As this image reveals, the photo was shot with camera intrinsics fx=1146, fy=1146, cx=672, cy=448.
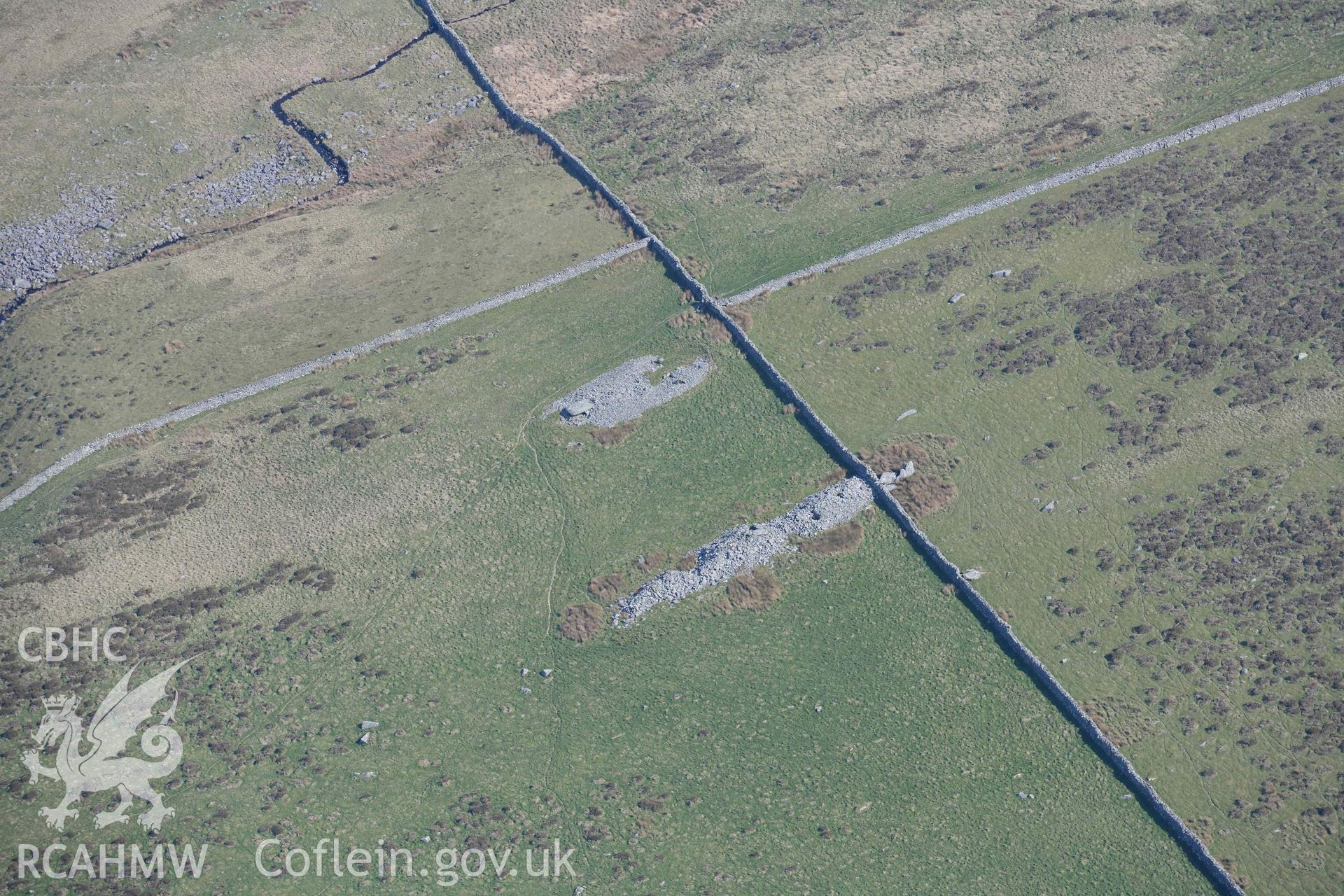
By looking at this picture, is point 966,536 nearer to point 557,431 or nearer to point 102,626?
point 557,431

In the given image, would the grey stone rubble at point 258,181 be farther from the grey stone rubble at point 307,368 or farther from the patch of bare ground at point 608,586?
the patch of bare ground at point 608,586

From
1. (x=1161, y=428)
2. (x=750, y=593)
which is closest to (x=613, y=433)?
(x=750, y=593)

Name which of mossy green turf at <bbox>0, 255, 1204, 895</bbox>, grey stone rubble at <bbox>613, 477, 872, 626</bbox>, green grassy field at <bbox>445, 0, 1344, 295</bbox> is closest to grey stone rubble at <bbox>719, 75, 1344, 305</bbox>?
green grassy field at <bbox>445, 0, 1344, 295</bbox>

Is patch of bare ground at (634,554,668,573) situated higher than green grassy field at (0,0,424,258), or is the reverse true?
green grassy field at (0,0,424,258)

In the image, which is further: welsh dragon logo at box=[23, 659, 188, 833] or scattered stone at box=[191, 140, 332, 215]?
scattered stone at box=[191, 140, 332, 215]

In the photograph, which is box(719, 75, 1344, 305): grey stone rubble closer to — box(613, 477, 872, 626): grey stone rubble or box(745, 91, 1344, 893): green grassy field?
box(745, 91, 1344, 893): green grassy field

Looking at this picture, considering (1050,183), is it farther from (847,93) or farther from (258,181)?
(258,181)

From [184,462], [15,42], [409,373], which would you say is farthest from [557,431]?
[15,42]
